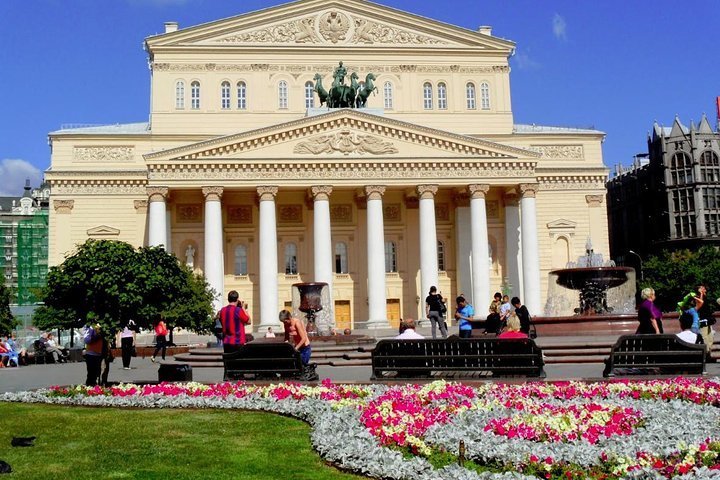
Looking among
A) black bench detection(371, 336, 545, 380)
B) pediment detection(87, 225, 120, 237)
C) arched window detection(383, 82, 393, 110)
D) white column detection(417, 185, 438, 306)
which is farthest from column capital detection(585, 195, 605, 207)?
black bench detection(371, 336, 545, 380)

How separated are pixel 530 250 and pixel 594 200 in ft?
29.9

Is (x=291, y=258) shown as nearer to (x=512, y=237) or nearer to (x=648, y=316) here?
(x=512, y=237)

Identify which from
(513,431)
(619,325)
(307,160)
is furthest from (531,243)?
(513,431)

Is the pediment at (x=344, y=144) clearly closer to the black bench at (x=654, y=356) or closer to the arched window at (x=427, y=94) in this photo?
the arched window at (x=427, y=94)

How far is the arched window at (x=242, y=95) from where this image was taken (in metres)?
57.5

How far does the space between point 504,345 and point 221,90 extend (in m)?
45.0

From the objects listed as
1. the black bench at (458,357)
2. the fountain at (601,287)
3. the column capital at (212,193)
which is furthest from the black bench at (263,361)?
the column capital at (212,193)

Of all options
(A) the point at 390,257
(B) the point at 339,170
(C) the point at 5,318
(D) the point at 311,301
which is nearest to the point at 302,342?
(D) the point at 311,301

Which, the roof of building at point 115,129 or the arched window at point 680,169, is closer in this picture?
the roof of building at point 115,129

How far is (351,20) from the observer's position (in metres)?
59.2

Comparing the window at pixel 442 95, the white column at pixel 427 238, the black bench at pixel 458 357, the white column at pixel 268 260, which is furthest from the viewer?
the window at pixel 442 95

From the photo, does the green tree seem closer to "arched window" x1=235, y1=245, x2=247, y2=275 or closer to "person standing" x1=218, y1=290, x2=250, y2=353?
"arched window" x1=235, y1=245, x2=247, y2=275

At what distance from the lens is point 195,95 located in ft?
188

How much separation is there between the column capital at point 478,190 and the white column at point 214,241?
51.1ft
